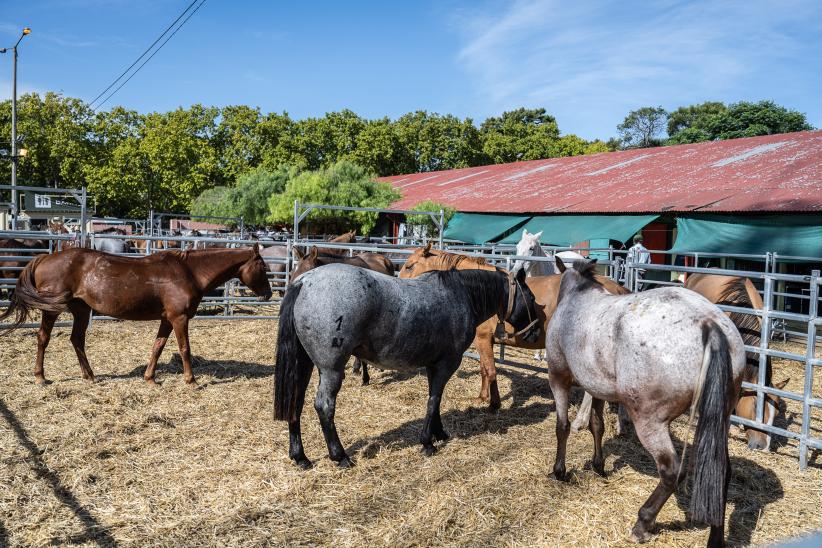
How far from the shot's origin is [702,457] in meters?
2.93

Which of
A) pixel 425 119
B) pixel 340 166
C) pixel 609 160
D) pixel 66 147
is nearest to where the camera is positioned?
pixel 340 166

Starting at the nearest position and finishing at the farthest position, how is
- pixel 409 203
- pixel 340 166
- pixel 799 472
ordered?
pixel 799 472 → pixel 340 166 → pixel 409 203

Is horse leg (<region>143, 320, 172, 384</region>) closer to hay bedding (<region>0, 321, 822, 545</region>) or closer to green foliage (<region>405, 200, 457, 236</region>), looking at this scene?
hay bedding (<region>0, 321, 822, 545</region>)

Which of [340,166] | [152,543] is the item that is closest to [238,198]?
[340,166]

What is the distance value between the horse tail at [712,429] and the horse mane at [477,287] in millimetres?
2052

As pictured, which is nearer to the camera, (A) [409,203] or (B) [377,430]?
(B) [377,430]

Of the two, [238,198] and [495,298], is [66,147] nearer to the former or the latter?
[238,198]

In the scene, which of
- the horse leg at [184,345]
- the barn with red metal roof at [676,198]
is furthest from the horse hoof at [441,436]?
the barn with red metal roof at [676,198]

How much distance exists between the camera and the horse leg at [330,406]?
412 cm

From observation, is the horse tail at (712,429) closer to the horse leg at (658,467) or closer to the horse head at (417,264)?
the horse leg at (658,467)

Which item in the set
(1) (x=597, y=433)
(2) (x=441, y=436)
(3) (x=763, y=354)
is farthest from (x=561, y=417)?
(3) (x=763, y=354)

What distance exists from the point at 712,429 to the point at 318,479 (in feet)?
7.94

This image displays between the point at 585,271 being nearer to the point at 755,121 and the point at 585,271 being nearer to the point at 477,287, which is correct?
the point at 477,287

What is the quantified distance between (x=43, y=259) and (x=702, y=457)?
642 centimetres
